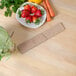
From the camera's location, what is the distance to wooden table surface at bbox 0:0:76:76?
941 millimetres

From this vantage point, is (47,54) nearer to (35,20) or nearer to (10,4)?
(35,20)

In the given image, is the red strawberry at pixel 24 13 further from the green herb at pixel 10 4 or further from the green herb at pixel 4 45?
the green herb at pixel 4 45

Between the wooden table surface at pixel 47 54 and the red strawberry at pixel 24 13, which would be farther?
the red strawberry at pixel 24 13

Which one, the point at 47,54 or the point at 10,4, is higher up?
the point at 10,4

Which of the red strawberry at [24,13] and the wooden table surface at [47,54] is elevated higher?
the red strawberry at [24,13]

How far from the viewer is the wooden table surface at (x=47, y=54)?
3.09ft

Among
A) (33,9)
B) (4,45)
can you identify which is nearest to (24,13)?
(33,9)

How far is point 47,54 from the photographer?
99 centimetres

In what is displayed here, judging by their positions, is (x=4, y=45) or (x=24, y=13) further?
(x=24, y=13)

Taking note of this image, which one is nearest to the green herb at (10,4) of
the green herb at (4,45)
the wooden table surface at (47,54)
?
the wooden table surface at (47,54)

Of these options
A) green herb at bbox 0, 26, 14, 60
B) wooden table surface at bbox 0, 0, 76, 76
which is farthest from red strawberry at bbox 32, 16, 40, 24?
green herb at bbox 0, 26, 14, 60

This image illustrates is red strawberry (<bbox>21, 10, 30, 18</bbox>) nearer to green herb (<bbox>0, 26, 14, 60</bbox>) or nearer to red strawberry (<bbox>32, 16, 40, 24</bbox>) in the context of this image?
red strawberry (<bbox>32, 16, 40, 24</bbox>)

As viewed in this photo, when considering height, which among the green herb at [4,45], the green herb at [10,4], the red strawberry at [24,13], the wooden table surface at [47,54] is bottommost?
the wooden table surface at [47,54]

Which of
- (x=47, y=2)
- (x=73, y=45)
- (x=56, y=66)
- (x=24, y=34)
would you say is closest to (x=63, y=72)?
(x=56, y=66)
